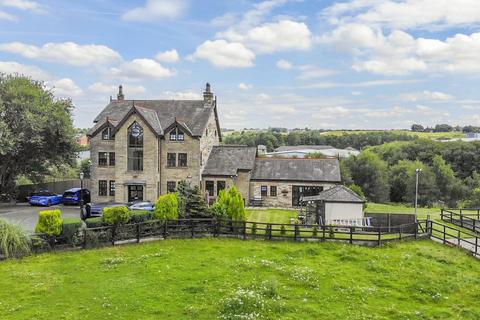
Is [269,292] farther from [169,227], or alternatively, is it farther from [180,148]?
[180,148]

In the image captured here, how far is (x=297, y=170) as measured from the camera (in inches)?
1519

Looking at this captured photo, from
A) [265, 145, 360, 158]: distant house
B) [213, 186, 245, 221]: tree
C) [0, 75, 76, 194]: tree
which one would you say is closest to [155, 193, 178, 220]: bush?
[213, 186, 245, 221]: tree

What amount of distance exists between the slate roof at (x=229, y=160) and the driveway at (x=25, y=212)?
39.1 feet

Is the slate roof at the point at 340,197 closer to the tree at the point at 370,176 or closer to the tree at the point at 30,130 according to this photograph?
the tree at the point at 30,130

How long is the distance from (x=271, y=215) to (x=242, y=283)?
1741 cm

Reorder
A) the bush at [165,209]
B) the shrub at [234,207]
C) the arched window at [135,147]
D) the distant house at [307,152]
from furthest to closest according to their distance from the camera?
the distant house at [307,152], the arched window at [135,147], the shrub at [234,207], the bush at [165,209]

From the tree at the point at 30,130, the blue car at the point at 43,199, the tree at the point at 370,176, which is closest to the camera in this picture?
the tree at the point at 30,130

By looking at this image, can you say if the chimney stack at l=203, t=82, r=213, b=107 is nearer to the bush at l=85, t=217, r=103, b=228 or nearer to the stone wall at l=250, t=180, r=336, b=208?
the stone wall at l=250, t=180, r=336, b=208

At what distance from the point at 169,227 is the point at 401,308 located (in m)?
13.7

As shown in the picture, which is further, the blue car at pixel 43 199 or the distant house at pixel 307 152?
the distant house at pixel 307 152

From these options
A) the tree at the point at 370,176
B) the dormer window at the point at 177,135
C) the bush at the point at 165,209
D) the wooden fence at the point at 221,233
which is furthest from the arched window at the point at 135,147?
the tree at the point at 370,176

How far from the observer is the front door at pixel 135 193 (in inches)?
1454

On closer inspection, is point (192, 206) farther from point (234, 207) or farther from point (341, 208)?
point (341, 208)

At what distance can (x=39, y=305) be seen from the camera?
1409 cm
